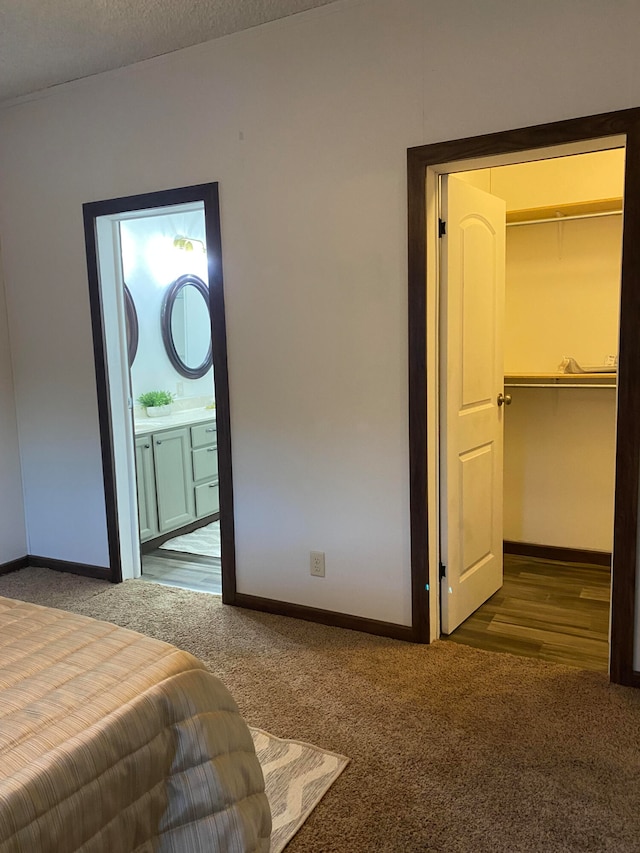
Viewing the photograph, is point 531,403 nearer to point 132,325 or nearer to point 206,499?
point 206,499

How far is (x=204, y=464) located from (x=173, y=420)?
0.41 meters

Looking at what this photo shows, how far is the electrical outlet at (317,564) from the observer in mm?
3021

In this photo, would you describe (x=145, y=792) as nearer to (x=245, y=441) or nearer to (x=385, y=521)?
(x=385, y=521)

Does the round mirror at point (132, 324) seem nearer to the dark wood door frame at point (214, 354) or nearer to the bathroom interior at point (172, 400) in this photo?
the bathroom interior at point (172, 400)

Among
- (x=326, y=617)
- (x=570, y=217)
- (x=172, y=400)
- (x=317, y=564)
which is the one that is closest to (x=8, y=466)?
(x=172, y=400)

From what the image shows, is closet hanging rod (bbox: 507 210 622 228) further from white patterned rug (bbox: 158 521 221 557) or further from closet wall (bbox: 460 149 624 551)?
white patterned rug (bbox: 158 521 221 557)

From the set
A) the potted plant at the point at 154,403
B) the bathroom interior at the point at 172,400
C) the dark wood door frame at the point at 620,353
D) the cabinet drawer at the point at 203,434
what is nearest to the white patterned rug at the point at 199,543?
the bathroom interior at the point at 172,400

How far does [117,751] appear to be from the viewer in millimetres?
1202

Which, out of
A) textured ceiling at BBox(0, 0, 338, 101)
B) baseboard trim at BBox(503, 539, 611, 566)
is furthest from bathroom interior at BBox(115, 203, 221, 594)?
baseboard trim at BBox(503, 539, 611, 566)

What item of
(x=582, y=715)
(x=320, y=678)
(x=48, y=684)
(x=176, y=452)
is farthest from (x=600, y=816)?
(x=176, y=452)

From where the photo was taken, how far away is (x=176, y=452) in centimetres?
442

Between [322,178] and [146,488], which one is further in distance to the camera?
[146,488]

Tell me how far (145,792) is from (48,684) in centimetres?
30

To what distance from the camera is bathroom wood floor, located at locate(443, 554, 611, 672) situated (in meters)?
2.77
